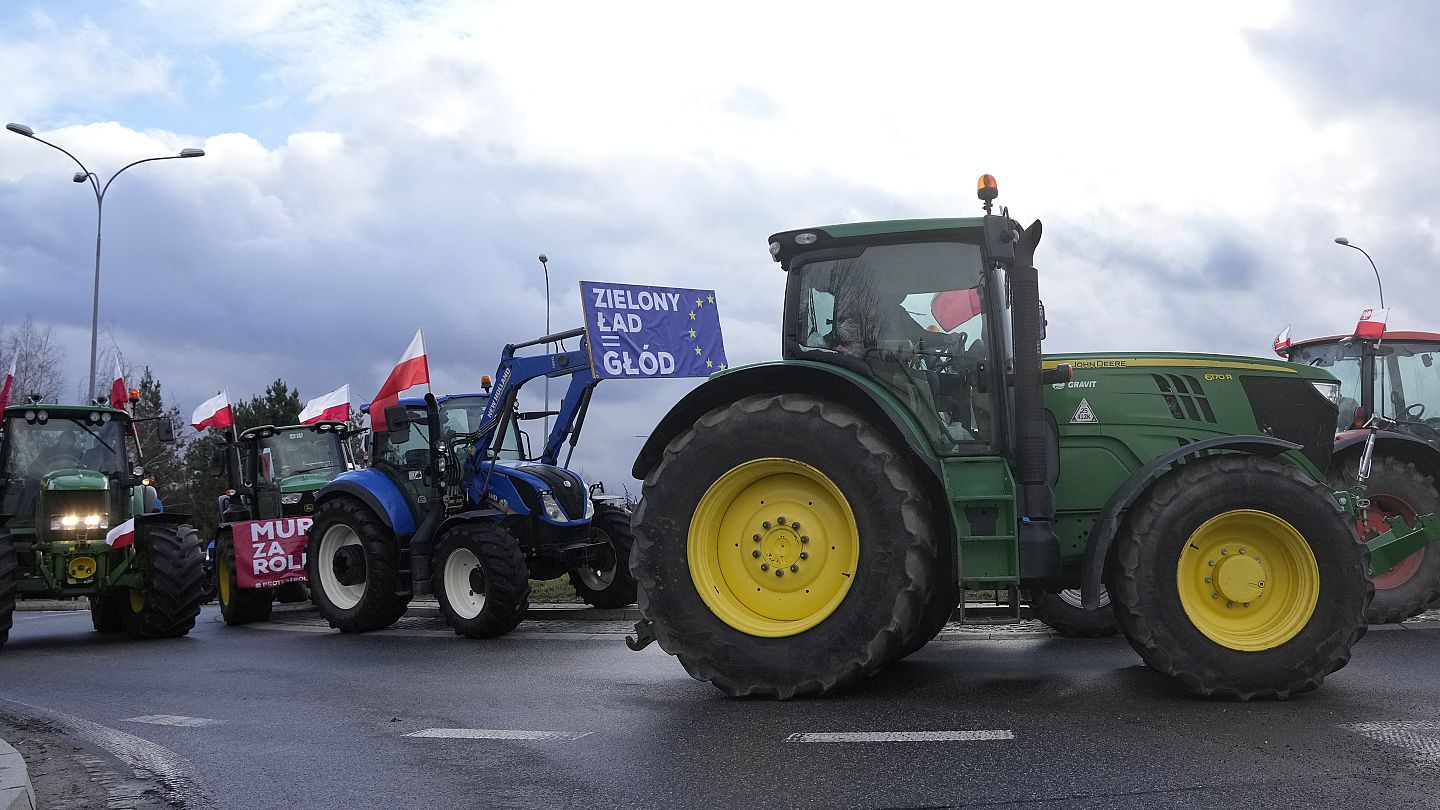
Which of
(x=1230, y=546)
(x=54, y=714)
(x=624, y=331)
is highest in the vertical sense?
(x=624, y=331)

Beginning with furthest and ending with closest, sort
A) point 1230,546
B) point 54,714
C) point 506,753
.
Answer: point 54,714 < point 1230,546 < point 506,753

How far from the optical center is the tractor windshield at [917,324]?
6.51 metres

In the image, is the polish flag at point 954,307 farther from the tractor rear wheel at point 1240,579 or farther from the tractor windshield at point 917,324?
the tractor rear wheel at point 1240,579

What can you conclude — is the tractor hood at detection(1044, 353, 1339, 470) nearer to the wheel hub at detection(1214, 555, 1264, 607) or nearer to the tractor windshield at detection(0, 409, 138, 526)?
the wheel hub at detection(1214, 555, 1264, 607)

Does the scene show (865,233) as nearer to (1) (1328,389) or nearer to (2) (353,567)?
(1) (1328,389)

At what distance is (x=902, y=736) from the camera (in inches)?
215

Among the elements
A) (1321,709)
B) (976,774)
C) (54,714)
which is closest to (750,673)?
(976,774)

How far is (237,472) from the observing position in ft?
56.9

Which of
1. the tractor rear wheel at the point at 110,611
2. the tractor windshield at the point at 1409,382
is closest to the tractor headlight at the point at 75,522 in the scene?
the tractor rear wheel at the point at 110,611

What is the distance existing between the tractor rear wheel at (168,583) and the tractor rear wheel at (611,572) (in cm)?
392

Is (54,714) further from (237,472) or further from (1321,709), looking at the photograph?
(237,472)

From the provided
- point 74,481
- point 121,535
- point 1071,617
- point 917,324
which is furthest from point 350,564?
point 917,324

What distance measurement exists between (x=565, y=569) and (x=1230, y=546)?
789 cm

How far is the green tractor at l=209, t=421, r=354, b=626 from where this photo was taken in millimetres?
16969
